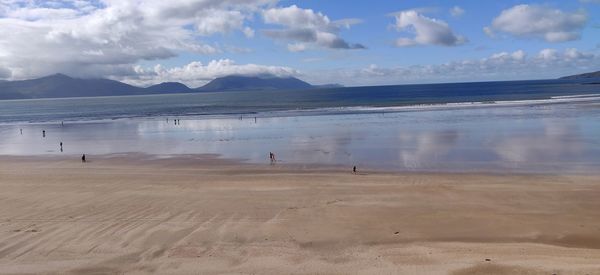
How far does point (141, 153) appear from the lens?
36594mm

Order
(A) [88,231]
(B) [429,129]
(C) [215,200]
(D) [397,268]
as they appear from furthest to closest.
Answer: (B) [429,129]
(C) [215,200]
(A) [88,231]
(D) [397,268]

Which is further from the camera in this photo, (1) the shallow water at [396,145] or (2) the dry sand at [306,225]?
(1) the shallow water at [396,145]

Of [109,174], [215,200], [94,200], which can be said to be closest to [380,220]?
[215,200]

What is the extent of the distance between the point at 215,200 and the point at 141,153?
776 inches

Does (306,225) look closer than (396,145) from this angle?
Yes

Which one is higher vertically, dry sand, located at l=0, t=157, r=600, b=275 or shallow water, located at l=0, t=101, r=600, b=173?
shallow water, located at l=0, t=101, r=600, b=173

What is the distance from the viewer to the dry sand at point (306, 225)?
11867mm

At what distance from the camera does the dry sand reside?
38.9 ft

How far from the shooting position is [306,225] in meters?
15.1

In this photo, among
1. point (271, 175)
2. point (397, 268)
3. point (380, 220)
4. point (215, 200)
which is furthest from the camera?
point (271, 175)

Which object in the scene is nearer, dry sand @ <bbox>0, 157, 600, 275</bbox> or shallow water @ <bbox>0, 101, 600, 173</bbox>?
dry sand @ <bbox>0, 157, 600, 275</bbox>

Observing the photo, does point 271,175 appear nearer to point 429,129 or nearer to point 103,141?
point 429,129

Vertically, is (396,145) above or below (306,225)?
above

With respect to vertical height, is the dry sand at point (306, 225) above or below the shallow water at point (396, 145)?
below
